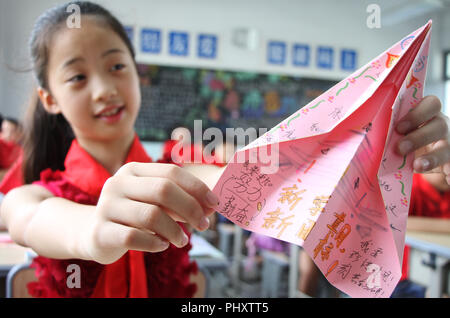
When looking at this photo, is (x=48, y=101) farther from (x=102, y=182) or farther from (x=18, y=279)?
(x=18, y=279)

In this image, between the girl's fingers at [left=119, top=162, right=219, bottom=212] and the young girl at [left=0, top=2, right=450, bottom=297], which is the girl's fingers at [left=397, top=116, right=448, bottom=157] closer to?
the young girl at [left=0, top=2, right=450, bottom=297]

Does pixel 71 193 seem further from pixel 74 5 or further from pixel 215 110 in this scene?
pixel 215 110

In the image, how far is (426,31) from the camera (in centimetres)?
32

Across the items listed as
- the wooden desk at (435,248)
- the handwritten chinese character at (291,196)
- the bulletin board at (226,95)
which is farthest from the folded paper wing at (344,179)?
the bulletin board at (226,95)

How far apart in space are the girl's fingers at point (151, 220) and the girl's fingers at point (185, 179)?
0.02m

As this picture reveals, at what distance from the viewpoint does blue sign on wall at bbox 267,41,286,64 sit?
3.12m

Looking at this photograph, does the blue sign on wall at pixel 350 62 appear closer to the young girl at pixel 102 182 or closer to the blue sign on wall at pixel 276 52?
the young girl at pixel 102 182

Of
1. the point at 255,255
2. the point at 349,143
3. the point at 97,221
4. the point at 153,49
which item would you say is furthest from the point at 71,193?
the point at 153,49

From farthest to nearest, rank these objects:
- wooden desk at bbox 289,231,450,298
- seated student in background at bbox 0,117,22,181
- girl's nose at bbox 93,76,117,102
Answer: wooden desk at bbox 289,231,450,298 → seated student in background at bbox 0,117,22,181 → girl's nose at bbox 93,76,117,102

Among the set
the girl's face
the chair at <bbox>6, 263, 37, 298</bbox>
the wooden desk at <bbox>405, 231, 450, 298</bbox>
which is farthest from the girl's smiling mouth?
the wooden desk at <bbox>405, 231, 450, 298</bbox>

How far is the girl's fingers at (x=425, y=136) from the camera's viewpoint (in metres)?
0.31

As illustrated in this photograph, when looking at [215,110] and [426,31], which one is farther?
[215,110]

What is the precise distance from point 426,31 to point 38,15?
0.37 meters

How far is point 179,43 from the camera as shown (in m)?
3.00
